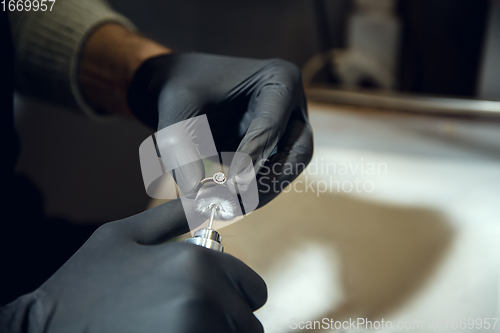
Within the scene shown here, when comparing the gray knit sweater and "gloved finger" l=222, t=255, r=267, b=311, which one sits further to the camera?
the gray knit sweater

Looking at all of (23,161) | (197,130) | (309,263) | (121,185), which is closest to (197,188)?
(197,130)

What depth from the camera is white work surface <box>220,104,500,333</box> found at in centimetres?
40

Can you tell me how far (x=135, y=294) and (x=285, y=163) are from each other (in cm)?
21

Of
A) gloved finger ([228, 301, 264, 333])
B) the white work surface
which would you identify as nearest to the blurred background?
the white work surface

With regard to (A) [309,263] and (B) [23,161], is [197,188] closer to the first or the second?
(A) [309,263]

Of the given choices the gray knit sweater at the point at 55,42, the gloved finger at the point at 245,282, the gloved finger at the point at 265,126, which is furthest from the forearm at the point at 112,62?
the gloved finger at the point at 245,282

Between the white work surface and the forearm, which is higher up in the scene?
the forearm

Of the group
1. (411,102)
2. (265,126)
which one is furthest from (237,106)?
→ (411,102)

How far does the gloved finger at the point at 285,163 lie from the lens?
380 millimetres

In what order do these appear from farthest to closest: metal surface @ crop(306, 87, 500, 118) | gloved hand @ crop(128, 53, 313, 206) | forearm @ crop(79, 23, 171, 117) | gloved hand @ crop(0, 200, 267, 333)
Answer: metal surface @ crop(306, 87, 500, 118), forearm @ crop(79, 23, 171, 117), gloved hand @ crop(128, 53, 313, 206), gloved hand @ crop(0, 200, 267, 333)

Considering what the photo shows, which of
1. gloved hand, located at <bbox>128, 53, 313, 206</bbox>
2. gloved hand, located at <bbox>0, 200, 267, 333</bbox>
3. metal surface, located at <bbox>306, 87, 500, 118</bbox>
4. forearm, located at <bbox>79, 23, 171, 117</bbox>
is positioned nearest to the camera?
gloved hand, located at <bbox>0, 200, 267, 333</bbox>

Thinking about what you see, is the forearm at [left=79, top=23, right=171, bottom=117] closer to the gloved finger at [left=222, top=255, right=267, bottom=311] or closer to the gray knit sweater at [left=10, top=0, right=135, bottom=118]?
Result: the gray knit sweater at [left=10, top=0, right=135, bottom=118]

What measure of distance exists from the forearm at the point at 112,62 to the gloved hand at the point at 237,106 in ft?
0.14

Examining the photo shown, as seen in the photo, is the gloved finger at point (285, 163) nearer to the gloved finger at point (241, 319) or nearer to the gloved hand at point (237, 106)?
the gloved hand at point (237, 106)
